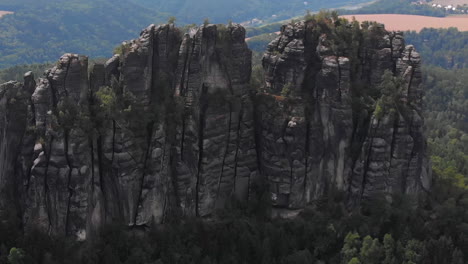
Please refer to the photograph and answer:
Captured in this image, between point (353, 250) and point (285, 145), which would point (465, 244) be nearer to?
point (353, 250)

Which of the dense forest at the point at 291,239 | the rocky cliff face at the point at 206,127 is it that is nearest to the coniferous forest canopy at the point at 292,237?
the dense forest at the point at 291,239

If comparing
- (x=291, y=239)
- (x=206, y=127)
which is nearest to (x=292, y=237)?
(x=291, y=239)

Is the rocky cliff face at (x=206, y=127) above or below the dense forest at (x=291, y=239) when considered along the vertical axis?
above

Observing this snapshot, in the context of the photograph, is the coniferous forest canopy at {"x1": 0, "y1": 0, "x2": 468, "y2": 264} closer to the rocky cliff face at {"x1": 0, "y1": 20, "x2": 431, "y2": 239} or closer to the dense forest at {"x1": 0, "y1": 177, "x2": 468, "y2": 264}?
the dense forest at {"x1": 0, "y1": 177, "x2": 468, "y2": 264}

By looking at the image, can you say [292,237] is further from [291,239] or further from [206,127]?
[206,127]

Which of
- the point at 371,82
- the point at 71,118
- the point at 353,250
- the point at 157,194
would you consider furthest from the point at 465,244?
the point at 71,118

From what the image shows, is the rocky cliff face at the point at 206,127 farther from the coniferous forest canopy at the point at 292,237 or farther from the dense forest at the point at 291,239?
the dense forest at the point at 291,239

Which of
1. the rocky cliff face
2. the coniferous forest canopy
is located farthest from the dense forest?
the rocky cliff face

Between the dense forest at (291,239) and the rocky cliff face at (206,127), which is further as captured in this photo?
the dense forest at (291,239)
